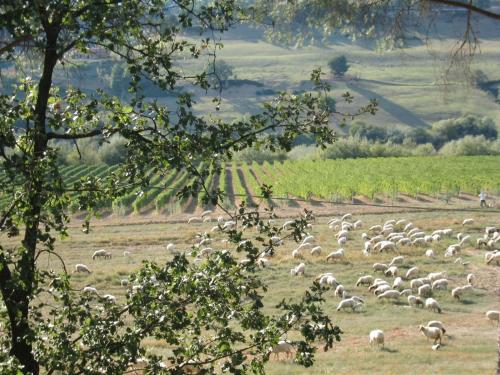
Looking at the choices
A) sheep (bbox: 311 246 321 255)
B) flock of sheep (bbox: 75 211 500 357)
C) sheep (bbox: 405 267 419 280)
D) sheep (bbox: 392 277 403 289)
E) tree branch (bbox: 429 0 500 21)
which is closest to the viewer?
tree branch (bbox: 429 0 500 21)

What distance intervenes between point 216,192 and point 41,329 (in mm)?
1473

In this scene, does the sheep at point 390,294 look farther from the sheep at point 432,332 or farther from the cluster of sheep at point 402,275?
the sheep at point 432,332

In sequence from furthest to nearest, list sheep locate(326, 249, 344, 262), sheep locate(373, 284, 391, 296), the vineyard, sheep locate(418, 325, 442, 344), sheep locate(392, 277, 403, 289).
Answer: the vineyard
sheep locate(326, 249, 344, 262)
sheep locate(392, 277, 403, 289)
sheep locate(373, 284, 391, 296)
sheep locate(418, 325, 442, 344)

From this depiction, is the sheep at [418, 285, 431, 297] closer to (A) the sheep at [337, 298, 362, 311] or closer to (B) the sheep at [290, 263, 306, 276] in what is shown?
(A) the sheep at [337, 298, 362, 311]

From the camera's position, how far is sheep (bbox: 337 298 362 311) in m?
17.3

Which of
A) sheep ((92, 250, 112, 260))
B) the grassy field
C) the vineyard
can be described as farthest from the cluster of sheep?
the vineyard

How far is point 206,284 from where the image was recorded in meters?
5.64

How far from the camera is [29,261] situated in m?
5.07

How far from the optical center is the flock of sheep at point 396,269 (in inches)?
632

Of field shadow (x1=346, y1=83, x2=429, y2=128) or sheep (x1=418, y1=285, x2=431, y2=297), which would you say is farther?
field shadow (x1=346, y1=83, x2=429, y2=128)

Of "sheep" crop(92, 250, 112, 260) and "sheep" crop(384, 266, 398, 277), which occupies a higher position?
"sheep" crop(384, 266, 398, 277)

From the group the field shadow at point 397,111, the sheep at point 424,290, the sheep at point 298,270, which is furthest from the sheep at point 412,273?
the field shadow at point 397,111

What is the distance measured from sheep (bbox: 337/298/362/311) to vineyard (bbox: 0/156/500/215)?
646 inches

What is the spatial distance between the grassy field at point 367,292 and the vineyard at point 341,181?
179 inches
